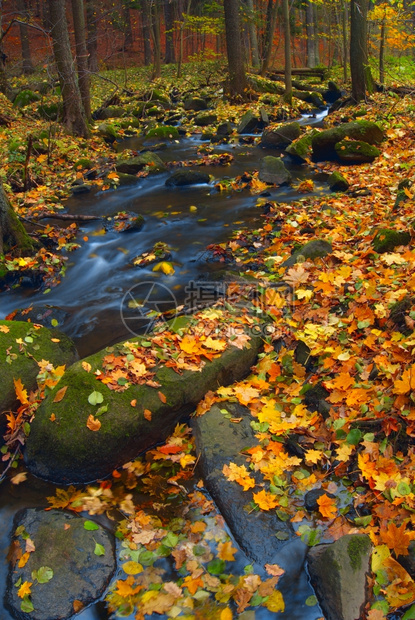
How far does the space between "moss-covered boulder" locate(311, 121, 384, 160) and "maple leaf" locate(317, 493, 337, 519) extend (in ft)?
34.2

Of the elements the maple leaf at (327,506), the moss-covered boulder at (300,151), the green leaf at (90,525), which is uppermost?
the moss-covered boulder at (300,151)

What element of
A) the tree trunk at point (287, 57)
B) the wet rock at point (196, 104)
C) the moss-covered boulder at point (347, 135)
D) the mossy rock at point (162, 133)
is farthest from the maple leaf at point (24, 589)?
the wet rock at point (196, 104)

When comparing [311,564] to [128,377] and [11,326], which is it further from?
[11,326]

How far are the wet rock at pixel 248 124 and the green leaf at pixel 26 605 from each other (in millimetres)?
15725

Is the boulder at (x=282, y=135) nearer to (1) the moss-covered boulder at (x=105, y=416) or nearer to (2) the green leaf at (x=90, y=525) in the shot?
(1) the moss-covered boulder at (x=105, y=416)

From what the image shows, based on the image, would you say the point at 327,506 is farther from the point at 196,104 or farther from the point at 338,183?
the point at 196,104

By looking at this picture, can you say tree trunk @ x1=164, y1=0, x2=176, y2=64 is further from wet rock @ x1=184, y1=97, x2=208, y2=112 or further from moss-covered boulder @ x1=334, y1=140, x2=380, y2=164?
moss-covered boulder @ x1=334, y1=140, x2=380, y2=164

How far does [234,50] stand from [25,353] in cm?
1782

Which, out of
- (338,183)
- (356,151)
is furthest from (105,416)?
(356,151)

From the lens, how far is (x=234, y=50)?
18.3 m

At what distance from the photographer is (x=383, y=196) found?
8.32 m

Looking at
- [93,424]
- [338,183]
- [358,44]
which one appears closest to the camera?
[93,424]

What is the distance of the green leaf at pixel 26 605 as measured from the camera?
9.59ft

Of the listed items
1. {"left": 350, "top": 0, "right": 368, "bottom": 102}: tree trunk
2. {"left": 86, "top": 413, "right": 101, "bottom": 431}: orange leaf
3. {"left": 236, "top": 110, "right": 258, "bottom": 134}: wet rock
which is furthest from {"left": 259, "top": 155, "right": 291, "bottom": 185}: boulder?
{"left": 86, "top": 413, "right": 101, "bottom": 431}: orange leaf
